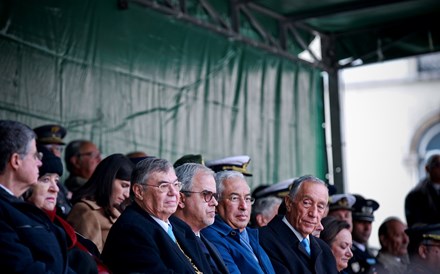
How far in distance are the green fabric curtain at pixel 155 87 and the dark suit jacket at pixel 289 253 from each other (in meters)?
2.11

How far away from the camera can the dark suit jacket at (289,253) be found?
5.19m

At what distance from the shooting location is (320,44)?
31.8ft

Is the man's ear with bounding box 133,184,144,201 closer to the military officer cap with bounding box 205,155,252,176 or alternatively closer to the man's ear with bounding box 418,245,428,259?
the military officer cap with bounding box 205,155,252,176

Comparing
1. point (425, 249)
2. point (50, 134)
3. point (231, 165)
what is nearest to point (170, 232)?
point (231, 165)

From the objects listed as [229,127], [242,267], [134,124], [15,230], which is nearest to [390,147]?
[229,127]

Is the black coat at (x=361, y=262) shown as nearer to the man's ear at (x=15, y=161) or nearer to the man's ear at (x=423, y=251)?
the man's ear at (x=423, y=251)

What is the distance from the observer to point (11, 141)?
3717mm

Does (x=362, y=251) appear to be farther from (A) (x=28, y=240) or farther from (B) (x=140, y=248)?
(A) (x=28, y=240)

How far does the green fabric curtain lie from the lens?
6.52 m

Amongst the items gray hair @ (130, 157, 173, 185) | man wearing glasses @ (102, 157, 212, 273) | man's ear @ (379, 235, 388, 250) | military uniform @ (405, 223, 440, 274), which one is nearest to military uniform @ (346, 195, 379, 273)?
man's ear @ (379, 235, 388, 250)

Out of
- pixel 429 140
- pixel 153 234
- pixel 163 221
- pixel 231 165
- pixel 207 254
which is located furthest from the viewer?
pixel 429 140

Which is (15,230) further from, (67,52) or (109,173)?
(67,52)

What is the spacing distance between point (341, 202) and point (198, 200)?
8.74ft

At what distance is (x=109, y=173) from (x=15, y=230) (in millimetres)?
1549
